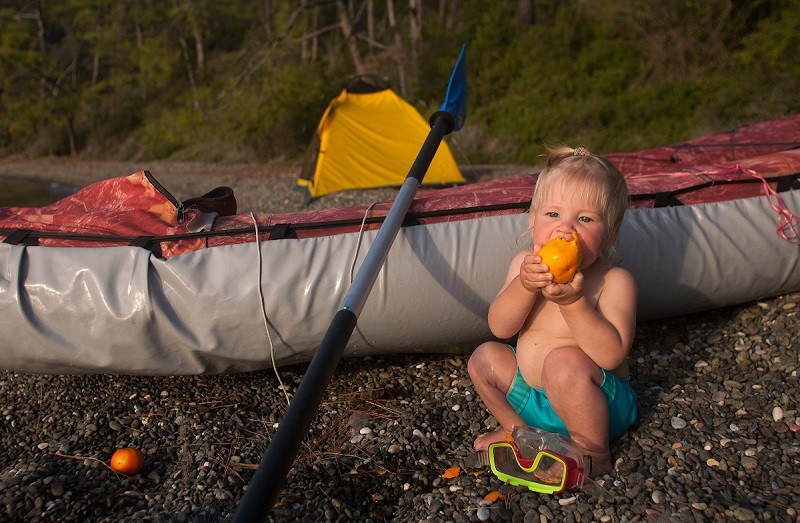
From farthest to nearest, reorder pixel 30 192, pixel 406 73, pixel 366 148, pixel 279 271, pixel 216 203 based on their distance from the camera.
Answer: pixel 406 73, pixel 30 192, pixel 366 148, pixel 216 203, pixel 279 271

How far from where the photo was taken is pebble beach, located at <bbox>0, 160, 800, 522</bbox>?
2.39 meters

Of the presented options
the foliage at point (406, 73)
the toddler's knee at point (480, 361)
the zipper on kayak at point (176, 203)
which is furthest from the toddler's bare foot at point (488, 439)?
the foliage at point (406, 73)

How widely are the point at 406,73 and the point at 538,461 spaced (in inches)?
779

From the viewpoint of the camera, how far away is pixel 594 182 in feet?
8.11

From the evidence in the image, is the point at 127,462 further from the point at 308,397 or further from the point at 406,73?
the point at 406,73

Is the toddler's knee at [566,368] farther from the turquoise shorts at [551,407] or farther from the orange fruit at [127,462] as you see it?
the orange fruit at [127,462]

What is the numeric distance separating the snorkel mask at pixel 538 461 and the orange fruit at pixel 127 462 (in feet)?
4.57

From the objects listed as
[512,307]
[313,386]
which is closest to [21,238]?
[313,386]

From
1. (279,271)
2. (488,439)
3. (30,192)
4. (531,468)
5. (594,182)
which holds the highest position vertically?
(594,182)

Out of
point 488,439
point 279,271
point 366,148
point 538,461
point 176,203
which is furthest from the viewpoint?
point 366,148

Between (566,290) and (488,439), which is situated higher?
(566,290)

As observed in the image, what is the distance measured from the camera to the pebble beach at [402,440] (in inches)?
94.1

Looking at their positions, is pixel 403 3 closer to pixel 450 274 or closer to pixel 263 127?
pixel 263 127

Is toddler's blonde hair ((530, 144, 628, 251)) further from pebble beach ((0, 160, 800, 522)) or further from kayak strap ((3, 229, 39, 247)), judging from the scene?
kayak strap ((3, 229, 39, 247))
